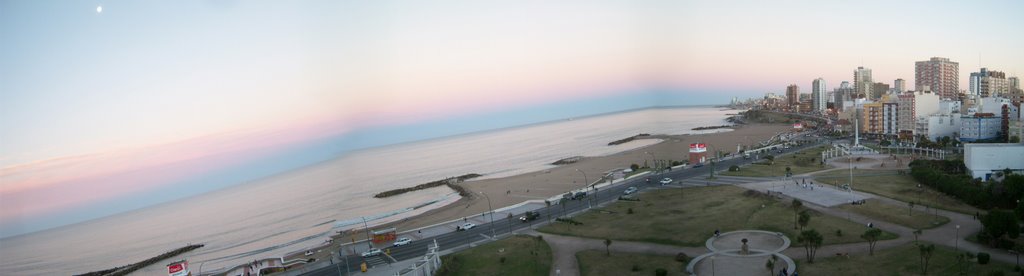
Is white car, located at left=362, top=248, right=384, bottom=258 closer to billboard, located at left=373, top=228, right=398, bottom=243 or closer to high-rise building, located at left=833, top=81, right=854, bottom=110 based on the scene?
billboard, located at left=373, top=228, right=398, bottom=243

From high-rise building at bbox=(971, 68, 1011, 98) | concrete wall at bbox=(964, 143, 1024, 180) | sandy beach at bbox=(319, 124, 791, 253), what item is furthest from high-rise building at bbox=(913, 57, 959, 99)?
concrete wall at bbox=(964, 143, 1024, 180)

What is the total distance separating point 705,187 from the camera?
88.5ft

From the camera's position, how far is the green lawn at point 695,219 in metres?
17.4

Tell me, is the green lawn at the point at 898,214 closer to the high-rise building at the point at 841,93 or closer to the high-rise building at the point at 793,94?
the high-rise building at the point at 841,93

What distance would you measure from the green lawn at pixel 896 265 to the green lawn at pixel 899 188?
6.47 m

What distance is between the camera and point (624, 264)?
15500 mm

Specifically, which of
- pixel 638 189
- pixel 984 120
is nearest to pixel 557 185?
pixel 638 189

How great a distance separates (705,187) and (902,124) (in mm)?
34915

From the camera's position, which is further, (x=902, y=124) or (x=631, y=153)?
(x=631, y=153)

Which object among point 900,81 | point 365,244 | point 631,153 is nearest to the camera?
point 365,244

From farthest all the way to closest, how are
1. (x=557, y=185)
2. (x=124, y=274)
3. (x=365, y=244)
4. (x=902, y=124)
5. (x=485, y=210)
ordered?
1. (x=902, y=124)
2. (x=557, y=185)
3. (x=485, y=210)
4. (x=124, y=274)
5. (x=365, y=244)

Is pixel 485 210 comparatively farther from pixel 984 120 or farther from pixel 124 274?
pixel 984 120

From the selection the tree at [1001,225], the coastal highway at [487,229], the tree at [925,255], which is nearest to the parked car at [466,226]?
the coastal highway at [487,229]

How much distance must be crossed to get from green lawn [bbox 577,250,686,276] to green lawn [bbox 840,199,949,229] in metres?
8.60
